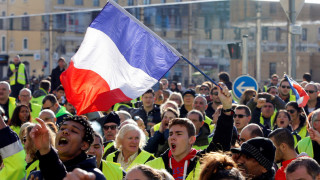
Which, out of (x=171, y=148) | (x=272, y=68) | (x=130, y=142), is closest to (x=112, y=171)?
(x=171, y=148)

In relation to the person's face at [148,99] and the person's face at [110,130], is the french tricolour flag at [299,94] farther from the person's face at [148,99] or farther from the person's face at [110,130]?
the person's face at [148,99]

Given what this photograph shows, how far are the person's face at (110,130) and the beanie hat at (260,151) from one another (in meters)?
4.36

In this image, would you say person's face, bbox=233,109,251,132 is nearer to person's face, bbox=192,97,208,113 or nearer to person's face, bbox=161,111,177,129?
person's face, bbox=161,111,177,129

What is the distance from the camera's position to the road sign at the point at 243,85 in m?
15.0

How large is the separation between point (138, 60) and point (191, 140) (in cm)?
124

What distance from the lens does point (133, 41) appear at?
26.3 feet

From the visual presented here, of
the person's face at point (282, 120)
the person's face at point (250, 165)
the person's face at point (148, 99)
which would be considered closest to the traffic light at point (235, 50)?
the person's face at point (148, 99)

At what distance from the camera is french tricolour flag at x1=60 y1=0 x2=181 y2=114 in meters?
7.64

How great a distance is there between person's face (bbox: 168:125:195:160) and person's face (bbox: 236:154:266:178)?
1.24m

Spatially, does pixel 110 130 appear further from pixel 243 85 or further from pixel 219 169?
pixel 219 169

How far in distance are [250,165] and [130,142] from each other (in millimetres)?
2937

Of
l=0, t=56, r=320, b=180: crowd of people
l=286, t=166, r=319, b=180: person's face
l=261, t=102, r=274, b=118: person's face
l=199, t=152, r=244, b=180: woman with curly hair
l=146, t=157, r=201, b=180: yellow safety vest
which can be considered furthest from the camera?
l=261, t=102, r=274, b=118: person's face

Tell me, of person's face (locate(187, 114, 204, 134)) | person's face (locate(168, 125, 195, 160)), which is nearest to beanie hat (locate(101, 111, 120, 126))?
person's face (locate(187, 114, 204, 134))

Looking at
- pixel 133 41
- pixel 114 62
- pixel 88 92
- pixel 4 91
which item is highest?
pixel 133 41
